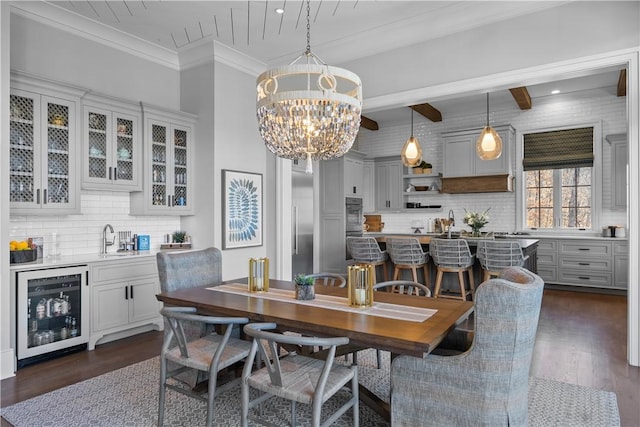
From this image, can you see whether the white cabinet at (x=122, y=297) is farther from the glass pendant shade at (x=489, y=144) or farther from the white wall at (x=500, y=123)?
the white wall at (x=500, y=123)

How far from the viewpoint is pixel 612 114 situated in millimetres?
6449

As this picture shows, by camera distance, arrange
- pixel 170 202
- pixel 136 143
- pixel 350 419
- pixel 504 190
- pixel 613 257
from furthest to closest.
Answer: pixel 504 190 < pixel 613 257 < pixel 170 202 < pixel 136 143 < pixel 350 419

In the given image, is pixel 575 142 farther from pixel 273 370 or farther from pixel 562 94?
pixel 273 370

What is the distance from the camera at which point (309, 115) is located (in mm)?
2385

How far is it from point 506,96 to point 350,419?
5.92m

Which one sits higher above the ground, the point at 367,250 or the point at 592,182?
the point at 592,182

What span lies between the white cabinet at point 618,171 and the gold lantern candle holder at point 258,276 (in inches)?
238

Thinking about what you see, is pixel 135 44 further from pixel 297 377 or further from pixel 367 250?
pixel 297 377

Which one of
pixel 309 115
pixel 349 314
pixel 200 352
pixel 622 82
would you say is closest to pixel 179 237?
pixel 200 352

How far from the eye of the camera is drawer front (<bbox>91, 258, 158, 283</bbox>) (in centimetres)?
379

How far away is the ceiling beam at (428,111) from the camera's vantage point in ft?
22.2

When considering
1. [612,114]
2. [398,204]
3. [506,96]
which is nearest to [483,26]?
[506,96]

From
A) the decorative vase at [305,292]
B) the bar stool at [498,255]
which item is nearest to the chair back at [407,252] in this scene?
the bar stool at [498,255]

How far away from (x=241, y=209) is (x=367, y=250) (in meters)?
1.71
